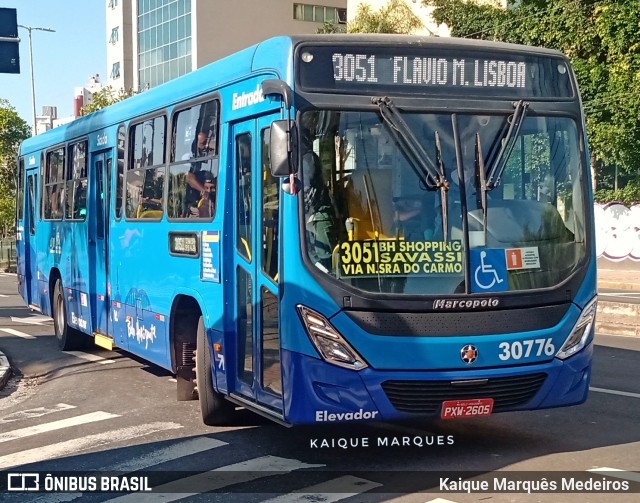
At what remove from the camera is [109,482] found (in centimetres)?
732

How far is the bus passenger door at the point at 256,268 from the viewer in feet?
24.7

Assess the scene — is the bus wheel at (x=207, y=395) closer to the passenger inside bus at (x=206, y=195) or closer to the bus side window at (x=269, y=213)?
the passenger inside bus at (x=206, y=195)

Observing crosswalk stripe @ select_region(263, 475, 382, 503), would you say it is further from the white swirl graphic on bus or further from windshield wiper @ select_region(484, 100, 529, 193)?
the white swirl graphic on bus

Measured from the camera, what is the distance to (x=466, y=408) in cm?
730

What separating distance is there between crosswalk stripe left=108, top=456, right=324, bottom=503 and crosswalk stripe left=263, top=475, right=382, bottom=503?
51 centimetres

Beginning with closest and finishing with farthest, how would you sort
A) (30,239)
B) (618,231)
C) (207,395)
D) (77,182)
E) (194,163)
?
(207,395)
(194,163)
(77,182)
(30,239)
(618,231)

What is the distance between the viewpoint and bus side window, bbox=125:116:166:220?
10.4m

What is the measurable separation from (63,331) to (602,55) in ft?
76.9

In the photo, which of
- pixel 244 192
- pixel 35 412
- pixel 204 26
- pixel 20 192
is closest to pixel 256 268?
pixel 244 192

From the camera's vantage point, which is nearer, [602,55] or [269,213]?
[269,213]

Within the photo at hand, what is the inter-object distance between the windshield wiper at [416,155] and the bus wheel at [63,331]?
9.24 metres

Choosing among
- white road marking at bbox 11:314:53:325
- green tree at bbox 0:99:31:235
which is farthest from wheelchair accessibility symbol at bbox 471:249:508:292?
green tree at bbox 0:99:31:235

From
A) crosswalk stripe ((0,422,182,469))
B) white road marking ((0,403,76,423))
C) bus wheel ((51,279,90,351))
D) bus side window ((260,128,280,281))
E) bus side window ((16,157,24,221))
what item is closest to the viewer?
bus side window ((260,128,280,281))

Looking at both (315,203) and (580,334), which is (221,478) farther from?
(580,334)
